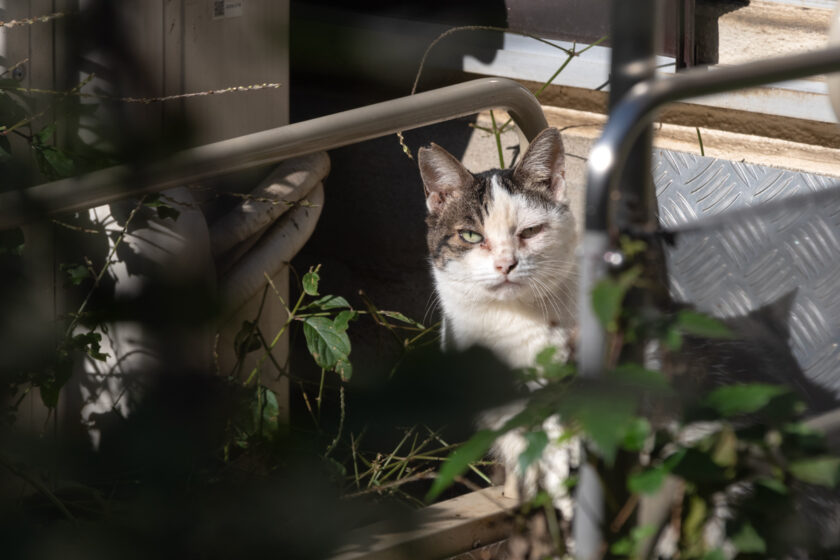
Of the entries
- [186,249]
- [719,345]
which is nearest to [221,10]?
[186,249]

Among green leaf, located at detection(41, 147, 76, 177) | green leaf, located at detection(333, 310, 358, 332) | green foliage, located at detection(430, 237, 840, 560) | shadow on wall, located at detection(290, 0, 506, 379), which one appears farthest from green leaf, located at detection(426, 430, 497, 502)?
shadow on wall, located at detection(290, 0, 506, 379)

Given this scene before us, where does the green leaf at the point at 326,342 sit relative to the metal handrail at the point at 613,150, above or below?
below

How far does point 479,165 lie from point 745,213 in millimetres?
2195

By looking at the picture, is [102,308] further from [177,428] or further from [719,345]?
[719,345]

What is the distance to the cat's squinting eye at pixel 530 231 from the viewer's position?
7.27ft

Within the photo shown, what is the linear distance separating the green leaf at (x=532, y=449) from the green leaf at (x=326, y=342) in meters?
1.24

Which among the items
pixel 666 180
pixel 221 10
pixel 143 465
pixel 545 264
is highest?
pixel 221 10

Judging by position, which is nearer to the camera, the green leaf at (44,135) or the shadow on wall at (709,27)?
the green leaf at (44,135)

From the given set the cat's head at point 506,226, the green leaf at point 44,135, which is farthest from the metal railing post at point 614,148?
the cat's head at point 506,226

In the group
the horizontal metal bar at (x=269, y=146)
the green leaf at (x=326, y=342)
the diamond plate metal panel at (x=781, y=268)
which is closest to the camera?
the horizontal metal bar at (x=269, y=146)

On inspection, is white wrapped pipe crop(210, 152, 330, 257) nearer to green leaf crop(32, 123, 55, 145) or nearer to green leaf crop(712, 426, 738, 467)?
green leaf crop(32, 123, 55, 145)

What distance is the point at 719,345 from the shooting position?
111 centimetres

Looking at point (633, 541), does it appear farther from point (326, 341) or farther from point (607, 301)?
point (326, 341)

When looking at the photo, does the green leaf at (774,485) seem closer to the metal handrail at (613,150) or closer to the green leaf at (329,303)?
the metal handrail at (613,150)
